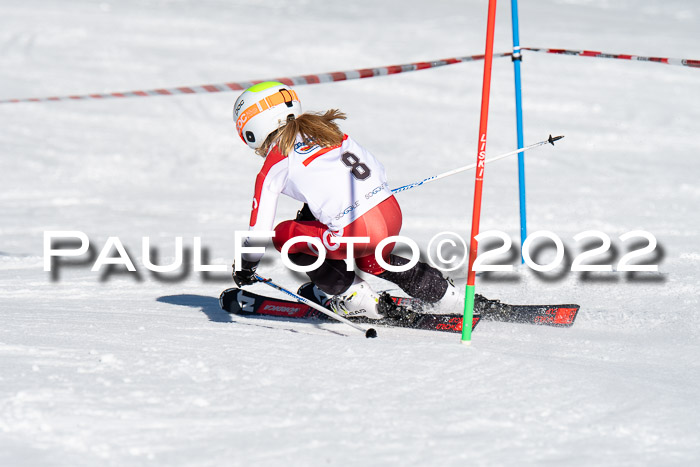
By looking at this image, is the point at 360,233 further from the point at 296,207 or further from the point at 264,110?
the point at 296,207

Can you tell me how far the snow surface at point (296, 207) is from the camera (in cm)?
292

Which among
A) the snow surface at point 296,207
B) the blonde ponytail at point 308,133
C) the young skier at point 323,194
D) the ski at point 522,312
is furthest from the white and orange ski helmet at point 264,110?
the ski at point 522,312

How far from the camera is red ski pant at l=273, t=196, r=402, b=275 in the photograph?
4547 millimetres

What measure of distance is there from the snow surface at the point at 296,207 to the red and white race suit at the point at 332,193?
551 millimetres

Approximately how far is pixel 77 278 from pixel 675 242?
5.30 m

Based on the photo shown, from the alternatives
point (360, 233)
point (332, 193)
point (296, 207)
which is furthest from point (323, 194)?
point (296, 207)

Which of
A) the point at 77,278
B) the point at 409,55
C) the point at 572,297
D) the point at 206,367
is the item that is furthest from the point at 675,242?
the point at 409,55

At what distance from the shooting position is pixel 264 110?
14.9 feet

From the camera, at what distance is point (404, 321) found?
4867 mm

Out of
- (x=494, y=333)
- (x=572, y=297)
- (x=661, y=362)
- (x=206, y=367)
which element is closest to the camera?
(x=206, y=367)

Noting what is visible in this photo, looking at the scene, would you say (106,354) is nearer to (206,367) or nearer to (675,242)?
(206,367)

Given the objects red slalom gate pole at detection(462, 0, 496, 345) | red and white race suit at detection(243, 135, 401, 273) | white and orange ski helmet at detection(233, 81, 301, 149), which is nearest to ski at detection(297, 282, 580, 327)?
red and white race suit at detection(243, 135, 401, 273)

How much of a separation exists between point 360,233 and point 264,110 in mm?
817

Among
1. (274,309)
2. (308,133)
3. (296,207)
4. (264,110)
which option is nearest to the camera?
(308,133)
